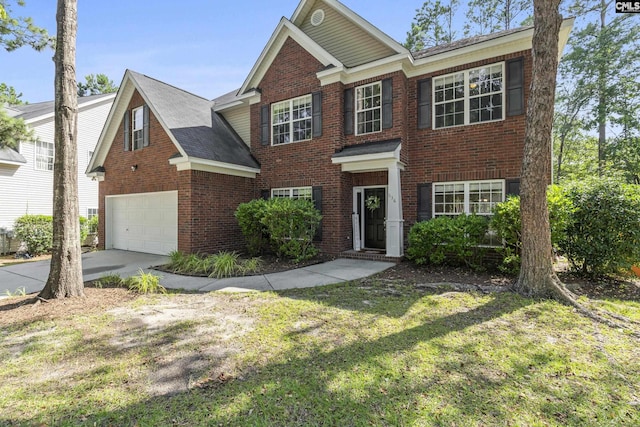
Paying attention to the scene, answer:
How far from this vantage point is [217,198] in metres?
10.6

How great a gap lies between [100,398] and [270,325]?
2.08m

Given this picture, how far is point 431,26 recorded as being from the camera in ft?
75.4

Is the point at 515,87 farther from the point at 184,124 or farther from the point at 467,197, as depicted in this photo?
the point at 184,124

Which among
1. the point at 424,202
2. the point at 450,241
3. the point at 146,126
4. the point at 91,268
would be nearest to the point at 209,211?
the point at 91,268

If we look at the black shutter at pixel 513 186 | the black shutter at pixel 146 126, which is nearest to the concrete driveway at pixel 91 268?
the black shutter at pixel 146 126

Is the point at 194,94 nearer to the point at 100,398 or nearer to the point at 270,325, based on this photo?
the point at 270,325

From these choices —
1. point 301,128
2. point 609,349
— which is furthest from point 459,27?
point 609,349

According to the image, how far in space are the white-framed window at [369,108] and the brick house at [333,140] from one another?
0.04m

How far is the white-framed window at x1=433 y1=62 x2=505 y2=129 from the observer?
8.49 metres

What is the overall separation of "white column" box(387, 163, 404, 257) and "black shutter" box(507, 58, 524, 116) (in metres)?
3.32

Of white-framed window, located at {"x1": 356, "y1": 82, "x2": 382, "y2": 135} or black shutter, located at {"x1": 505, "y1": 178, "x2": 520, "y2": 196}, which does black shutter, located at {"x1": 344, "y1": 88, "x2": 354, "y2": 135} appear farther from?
black shutter, located at {"x1": 505, "y1": 178, "x2": 520, "y2": 196}

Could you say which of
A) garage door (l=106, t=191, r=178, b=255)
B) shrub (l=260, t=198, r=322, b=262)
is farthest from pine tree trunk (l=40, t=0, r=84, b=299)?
garage door (l=106, t=191, r=178, b=255)

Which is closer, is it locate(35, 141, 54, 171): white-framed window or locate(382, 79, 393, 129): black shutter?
locate(382, 79, 393, 129): black shutter

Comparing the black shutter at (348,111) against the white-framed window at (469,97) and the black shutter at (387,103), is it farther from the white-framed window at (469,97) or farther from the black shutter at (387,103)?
the white-framed window at (469,97)
